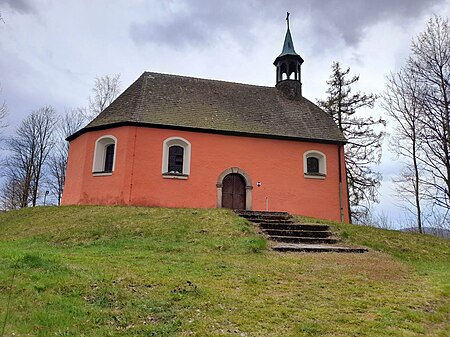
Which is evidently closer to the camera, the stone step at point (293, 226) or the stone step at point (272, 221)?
the stone step at point (293, 226)

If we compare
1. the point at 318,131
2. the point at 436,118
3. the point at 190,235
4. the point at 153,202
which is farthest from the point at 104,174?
the point at 436,118

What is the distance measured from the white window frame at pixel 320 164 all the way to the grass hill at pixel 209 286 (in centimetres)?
658

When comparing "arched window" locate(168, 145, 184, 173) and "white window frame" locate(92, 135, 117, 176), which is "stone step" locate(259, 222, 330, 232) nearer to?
"arched window" locate(168, 145, 184, 173)

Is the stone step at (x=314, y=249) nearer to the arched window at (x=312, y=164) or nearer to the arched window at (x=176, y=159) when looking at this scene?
the arched window at (x=176, y=159)

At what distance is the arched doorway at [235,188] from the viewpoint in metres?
16.1

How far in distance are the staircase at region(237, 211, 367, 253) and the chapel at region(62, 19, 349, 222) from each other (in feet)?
11.6

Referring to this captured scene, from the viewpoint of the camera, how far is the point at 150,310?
13.9 feet

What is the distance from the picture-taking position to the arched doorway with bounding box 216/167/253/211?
634 inches

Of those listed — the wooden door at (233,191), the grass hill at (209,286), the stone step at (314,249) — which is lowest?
the grass hill at (209,286)

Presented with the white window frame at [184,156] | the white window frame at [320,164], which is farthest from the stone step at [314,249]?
the white window frame at [320,164]

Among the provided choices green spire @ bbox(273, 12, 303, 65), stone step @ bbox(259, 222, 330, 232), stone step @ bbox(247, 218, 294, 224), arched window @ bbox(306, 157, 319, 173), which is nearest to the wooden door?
arched window @ bbox(306, 157, 319, 173)

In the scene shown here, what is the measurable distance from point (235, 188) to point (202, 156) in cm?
211

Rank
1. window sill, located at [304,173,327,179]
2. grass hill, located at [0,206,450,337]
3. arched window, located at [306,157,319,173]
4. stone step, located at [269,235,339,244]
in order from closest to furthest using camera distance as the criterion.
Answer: grass hill, located at [0,206,450,337] → stone step, located at [269,235,339,244] → window sill, located at [304,173,327,179] → arched window, located at [306,157,319,173]

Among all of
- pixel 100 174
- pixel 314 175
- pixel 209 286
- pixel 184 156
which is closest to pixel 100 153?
pixel 100 174
